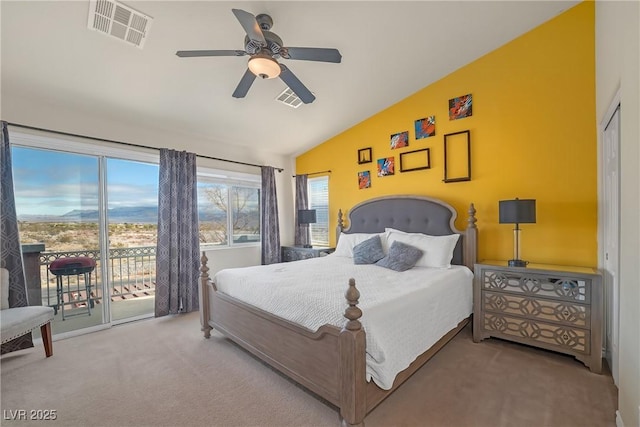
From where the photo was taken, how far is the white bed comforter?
1.78 meters

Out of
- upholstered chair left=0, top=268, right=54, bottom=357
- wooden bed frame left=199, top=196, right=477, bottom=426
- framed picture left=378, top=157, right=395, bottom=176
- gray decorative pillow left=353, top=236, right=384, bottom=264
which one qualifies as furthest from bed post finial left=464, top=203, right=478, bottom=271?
upholstered chair left=0, top=268, right=54, bottom=357

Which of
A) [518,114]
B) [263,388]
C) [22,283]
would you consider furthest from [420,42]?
[22,283]

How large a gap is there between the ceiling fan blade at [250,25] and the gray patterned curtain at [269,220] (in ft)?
10.4

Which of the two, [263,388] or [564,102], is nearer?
[263,388]

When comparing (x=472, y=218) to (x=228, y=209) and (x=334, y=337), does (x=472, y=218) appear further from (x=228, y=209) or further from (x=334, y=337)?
(x=228, y=209)

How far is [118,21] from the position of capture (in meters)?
2.22

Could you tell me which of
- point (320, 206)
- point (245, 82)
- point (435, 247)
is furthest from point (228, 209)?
point (435, 247)

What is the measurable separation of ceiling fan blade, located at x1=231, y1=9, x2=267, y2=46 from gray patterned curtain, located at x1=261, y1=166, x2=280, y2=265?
3.16m

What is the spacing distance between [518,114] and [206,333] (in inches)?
165

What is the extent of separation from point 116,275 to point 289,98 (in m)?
3.99

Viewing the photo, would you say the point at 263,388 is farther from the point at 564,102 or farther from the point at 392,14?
the point at 564,102

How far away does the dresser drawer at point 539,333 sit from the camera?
237cm

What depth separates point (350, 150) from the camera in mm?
4727

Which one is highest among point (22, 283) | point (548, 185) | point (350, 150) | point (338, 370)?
point (350, 150)
